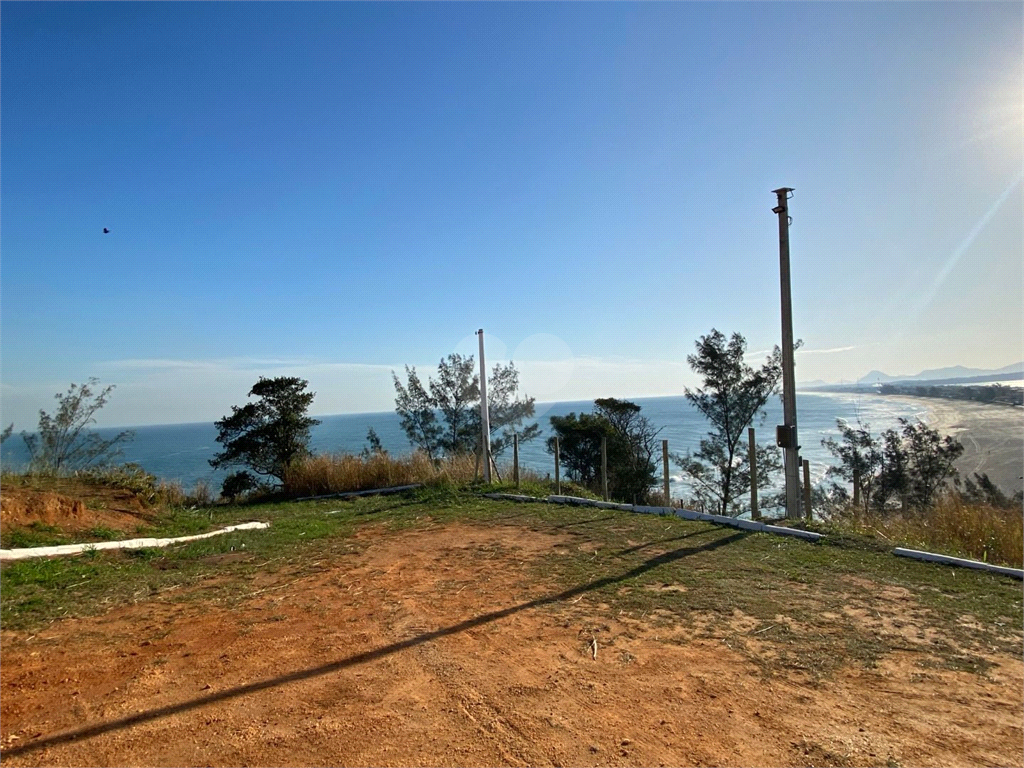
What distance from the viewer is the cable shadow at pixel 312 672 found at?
2340mm

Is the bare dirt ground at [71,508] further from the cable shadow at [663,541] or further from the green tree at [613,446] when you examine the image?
the green tree at [613,446]

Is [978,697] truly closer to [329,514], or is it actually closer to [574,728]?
[574,728]

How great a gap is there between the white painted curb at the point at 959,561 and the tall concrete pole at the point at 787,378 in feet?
6.81

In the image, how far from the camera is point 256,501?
11953 millimetres

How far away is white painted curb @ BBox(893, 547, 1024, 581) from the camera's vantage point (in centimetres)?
477

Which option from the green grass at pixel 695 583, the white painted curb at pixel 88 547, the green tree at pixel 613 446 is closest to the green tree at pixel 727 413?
the green tree at pixel 613 446

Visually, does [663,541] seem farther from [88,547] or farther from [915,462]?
[915,462]

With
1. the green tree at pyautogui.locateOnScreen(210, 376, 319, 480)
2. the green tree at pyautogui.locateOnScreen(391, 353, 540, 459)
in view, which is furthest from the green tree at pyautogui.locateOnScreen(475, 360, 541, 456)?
the green tree at pyautogui.locateOnScreen(210, 376, 319, 480)

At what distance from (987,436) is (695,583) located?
22812 millimetres

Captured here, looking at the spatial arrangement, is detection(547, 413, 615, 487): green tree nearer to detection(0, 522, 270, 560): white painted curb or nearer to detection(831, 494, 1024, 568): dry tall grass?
detection(831, 494, 1024, 568): dry tall grass

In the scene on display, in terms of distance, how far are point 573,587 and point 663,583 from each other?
774mm

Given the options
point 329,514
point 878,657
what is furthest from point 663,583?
point 329,514

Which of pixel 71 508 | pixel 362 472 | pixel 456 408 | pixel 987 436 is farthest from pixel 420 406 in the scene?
pixel 987 436

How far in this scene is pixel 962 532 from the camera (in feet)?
21.5
